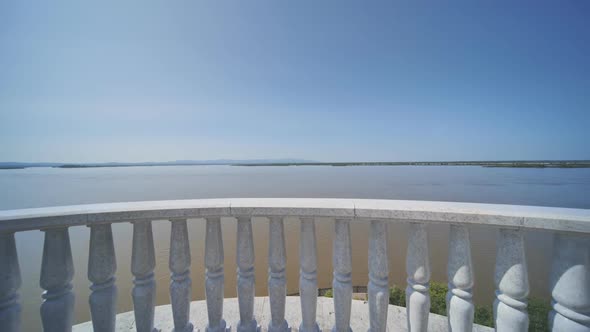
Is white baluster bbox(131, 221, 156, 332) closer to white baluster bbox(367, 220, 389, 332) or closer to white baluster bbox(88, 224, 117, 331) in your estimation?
white baluster bbox(88, 224, 117, 331)

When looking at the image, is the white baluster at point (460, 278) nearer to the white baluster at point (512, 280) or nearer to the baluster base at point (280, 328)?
the white baluster at point (512, 280)

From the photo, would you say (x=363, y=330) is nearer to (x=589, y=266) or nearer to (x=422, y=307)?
(x=422, y=307)

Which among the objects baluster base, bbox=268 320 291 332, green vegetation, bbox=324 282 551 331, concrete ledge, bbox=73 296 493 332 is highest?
baluster base, bbox=268 320 291 332

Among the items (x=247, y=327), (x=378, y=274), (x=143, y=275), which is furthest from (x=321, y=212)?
(x=143, y=275)

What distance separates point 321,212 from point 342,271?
515 millimetres

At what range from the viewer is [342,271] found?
1814mm

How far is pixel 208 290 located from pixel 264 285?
917 centimetres

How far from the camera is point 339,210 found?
170cm

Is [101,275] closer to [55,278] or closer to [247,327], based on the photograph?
[55,278]

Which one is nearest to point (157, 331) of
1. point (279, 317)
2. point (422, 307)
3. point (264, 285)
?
point (279, 317)

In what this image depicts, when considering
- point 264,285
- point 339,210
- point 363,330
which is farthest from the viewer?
point 264,285

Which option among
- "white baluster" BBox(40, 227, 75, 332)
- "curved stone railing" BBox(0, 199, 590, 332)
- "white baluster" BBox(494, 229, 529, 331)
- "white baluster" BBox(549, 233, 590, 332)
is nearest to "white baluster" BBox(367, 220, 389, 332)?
"curved stone railing" BBox(0, 199, 590, 332)

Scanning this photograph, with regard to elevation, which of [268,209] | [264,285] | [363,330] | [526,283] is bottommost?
[264,285]

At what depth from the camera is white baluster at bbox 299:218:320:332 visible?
1.86 meters
